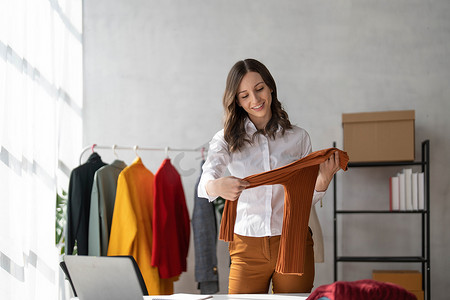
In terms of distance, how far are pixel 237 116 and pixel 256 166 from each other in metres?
0.26

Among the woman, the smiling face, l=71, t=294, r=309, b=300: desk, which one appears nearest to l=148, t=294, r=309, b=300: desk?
l=71, t=294, r=309, b=300: desk

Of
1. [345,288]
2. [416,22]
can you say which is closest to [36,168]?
[345,288]

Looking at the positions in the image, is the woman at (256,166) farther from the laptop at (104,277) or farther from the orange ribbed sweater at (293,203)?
the laptop at (104,277)

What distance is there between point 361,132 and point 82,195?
198 centimetres

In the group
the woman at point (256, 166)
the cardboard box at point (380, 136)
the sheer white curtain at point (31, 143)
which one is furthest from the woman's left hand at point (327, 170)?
the sheer white curtain at point (31, 143)

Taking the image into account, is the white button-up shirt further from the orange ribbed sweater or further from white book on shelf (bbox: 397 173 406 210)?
white book on shelf (bbox: 397 173 406 210)

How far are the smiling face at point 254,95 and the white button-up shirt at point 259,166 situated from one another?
102 mm

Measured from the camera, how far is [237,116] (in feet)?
7.06

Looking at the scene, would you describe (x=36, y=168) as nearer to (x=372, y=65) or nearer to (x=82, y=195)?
(x=82, y=195)

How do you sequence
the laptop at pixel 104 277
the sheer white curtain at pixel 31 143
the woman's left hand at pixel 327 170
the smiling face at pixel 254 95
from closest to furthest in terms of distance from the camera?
the laptop at pixel 104 277 → the woman's left hand at pixel 327 170 → the smiling face at pixel 254 95 → the sheer white curtain at pixel 31 143

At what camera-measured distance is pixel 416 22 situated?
3705 millimetres

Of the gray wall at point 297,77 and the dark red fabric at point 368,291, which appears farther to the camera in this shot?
the gray wall at point 297,77

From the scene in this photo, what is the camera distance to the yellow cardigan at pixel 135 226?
3.15m

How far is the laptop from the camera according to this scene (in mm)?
1470
